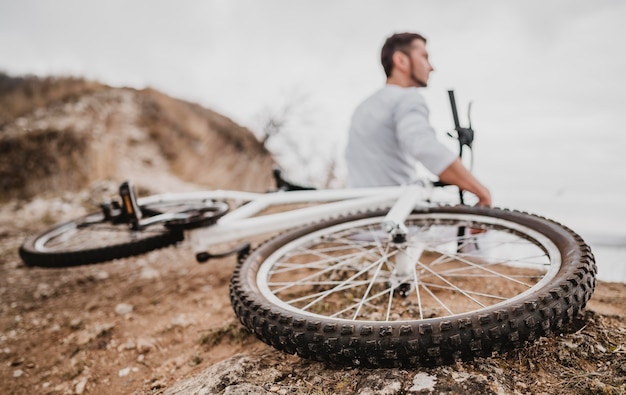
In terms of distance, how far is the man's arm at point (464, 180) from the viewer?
2406 millimetres

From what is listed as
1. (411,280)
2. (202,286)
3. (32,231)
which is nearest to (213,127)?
(32,231)

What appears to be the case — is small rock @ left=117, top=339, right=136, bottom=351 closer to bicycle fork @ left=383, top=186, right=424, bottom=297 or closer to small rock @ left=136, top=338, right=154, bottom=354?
small rock @ left=136, top=338, right=154, bottom=354

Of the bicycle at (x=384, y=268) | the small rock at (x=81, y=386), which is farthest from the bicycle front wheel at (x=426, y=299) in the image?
the small rock at (x=81, y=386)

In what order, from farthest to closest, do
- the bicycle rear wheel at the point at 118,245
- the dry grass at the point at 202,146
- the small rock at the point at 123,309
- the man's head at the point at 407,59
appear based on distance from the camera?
1. the dry grass at the point at 202,146
2. the man's head at the point at 407,59
3. the small rock at the point at 123,309
4. the bicycle rear wheel at the point at 118,245

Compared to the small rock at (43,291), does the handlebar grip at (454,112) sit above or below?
above

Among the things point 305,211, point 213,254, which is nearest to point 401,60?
point 305,211

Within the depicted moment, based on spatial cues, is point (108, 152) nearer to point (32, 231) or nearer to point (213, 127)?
point (32, 231)

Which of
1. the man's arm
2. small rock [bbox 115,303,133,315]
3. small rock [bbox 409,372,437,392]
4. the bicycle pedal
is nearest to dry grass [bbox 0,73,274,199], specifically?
small rock [bbox 115,303,133,315]

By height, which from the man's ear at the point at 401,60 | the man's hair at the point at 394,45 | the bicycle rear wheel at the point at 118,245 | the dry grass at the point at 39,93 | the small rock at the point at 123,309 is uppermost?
the dry grass at the point at 39,93

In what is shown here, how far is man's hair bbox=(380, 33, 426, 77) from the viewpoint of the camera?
3074 millimetres

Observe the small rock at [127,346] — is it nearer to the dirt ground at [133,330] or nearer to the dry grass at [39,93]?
the dirt ground at [133,330]

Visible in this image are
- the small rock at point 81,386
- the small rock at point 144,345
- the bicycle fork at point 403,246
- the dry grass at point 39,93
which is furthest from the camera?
the dry grass at point 39,93

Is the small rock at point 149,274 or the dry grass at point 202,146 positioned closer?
the small rock at point 149,274

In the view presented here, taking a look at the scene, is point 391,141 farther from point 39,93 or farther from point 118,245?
point 39,93
